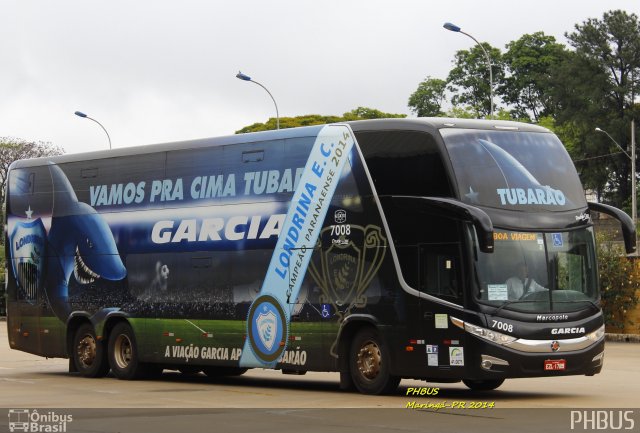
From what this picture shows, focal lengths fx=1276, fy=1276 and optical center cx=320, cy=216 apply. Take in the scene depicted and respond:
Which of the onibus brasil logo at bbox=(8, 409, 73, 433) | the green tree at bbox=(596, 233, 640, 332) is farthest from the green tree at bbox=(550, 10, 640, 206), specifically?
the onibus brasil logo at bbox=(8, 409, 73, 433)

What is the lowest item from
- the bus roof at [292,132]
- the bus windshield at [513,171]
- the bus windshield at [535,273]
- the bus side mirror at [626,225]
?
the bus windshield at [535,273]

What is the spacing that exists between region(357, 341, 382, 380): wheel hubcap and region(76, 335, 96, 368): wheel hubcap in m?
7.25

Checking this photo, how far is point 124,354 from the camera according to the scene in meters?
24.4

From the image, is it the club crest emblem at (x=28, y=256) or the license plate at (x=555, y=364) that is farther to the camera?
the club crest emblem at (x=28, y=256)

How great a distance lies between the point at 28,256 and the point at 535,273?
12.3 m

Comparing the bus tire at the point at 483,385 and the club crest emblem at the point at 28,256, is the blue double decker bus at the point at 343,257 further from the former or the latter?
the club crest emblem at the point at 28,256

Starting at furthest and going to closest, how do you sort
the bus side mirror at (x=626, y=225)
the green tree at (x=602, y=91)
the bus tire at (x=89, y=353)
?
the green tree at (x=602, y=91)
the bus tire at (x=89, y=353)
the bus side mirror at (x=626, y=225)

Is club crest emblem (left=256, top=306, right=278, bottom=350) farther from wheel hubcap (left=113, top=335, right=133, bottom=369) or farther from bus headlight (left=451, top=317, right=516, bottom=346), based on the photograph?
bus headlight (left=451, top=317, right=516, bottom=346)

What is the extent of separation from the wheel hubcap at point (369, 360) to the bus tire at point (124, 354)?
5985mm

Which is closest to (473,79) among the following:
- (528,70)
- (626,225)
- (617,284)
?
(528,70)

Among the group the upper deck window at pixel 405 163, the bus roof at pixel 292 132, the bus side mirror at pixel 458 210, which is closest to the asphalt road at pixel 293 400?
the bus side mirror at pixel 458 210

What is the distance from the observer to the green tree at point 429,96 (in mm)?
106938

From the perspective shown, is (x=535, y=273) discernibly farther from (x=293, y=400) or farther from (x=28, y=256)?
(x=28, y=256)

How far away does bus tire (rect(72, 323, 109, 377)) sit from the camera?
2470 centimetres
